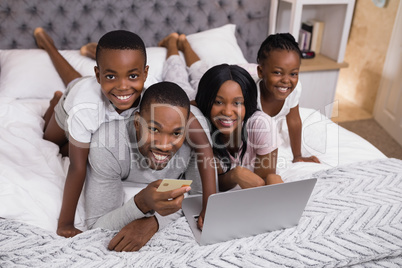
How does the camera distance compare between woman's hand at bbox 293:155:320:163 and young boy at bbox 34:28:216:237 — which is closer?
young boy at bbox 34:28:216:237

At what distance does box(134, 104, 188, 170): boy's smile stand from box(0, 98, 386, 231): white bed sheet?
1.37 feet

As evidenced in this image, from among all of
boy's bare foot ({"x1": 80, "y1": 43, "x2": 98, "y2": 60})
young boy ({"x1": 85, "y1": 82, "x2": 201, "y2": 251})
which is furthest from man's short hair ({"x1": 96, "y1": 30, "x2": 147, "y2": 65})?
boy's bare foot ({"x1": 80, "y1": 43, "x2": 98, "y2": 60})

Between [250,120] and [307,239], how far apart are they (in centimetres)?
57

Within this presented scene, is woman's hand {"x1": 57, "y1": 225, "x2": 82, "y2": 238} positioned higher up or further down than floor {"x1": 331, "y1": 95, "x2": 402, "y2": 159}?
higher up

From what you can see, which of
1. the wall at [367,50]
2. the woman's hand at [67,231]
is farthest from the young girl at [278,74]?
the wall at [367,50]

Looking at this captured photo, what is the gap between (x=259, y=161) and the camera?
1383 millimetres

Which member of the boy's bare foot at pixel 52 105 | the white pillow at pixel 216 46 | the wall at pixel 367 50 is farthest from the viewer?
the wall at pixel 367 50

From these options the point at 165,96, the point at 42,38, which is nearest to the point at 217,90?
the point at 165,96

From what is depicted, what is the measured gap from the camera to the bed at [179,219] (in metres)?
0.92

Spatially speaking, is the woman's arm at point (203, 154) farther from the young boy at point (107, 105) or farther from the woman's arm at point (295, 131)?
the woman's arm at point (295, 131)

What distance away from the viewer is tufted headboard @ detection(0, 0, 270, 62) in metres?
2.09

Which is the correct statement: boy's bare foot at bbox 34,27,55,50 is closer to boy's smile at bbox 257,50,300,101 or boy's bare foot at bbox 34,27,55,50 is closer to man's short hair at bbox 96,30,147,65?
man's short hair at bbox 96,30,147,65

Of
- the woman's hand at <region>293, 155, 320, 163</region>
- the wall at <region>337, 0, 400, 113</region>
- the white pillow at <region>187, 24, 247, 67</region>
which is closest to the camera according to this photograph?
the woman's hand at <region>293, 155, 320, 163</region>

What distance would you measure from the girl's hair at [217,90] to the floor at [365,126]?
4.33 ft
